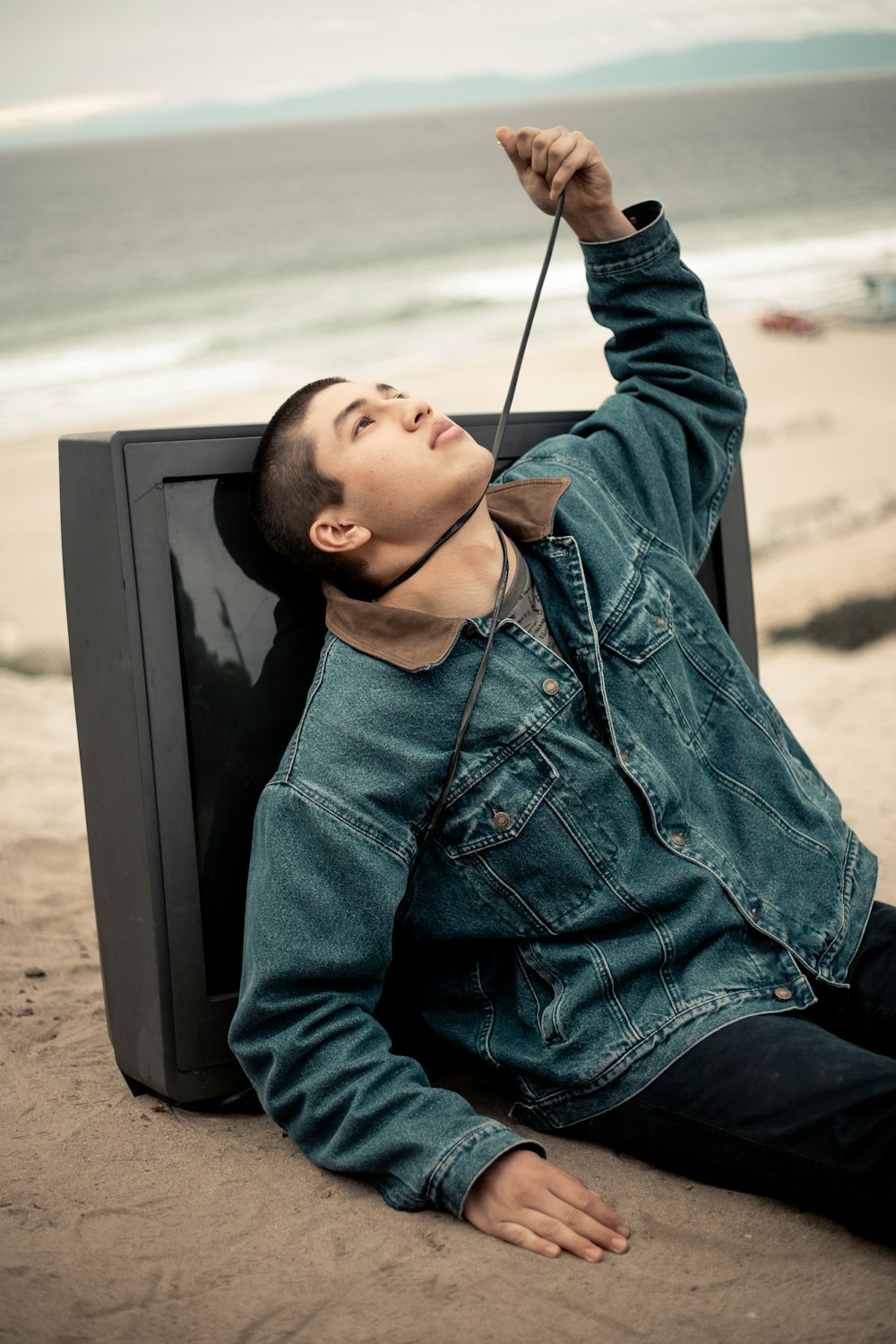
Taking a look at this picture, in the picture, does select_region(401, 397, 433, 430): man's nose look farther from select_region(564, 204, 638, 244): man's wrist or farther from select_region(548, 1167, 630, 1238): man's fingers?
select_region(548, 1167, 630, 1238): man's fingers

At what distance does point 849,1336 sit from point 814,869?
3.00 feet

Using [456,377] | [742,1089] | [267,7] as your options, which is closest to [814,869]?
[742,1089]

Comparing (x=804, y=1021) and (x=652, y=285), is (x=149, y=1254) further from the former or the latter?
(x=652, y=285)

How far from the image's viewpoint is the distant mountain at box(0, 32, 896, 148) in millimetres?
48062

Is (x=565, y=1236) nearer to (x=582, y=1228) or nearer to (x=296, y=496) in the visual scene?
(x=582, y=1228)

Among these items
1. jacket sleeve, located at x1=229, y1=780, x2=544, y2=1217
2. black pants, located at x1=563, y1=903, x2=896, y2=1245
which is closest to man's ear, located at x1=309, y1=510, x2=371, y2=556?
jacket sleeve, located at x1=229, y1=780, x2=544, y2=1217

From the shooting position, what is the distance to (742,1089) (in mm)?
2203

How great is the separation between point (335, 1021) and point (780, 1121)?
77 centimetres

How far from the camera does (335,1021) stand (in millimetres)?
2209

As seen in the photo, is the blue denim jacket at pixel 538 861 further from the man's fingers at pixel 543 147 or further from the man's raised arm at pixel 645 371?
the man's fingers at pixel 543 147

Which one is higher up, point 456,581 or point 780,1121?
point 456,581

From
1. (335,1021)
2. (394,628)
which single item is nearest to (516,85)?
(394,628)

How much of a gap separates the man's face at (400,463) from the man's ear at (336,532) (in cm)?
2

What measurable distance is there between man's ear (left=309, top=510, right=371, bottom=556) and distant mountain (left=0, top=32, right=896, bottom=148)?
49.2m
